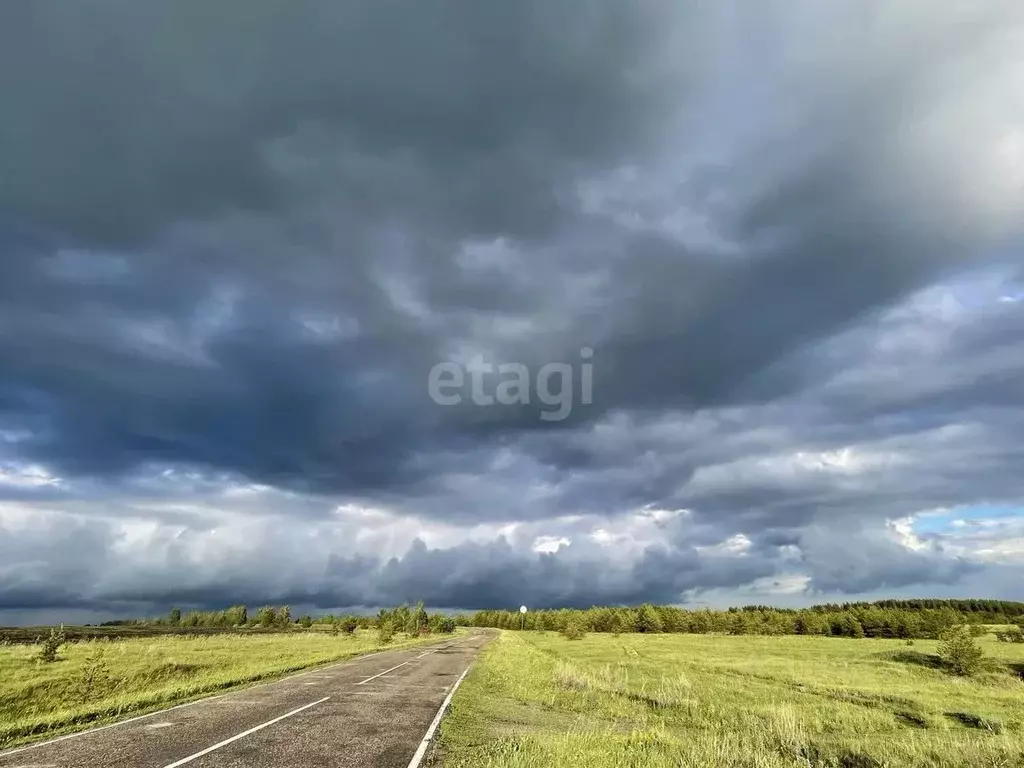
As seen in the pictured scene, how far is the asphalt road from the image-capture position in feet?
35.9

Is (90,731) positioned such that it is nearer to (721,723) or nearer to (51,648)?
(721,723)

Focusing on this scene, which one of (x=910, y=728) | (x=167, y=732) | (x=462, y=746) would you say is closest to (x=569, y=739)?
(x=462, y=746)

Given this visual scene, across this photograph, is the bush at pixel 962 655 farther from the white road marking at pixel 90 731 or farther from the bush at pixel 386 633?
the bush at pixel 386 633

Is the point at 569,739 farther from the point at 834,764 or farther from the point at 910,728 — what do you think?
the point at 910,728

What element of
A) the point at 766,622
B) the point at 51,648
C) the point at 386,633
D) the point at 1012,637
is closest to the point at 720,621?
the point at 766,622

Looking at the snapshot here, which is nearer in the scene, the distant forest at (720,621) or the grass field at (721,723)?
the grass field at (721,723)

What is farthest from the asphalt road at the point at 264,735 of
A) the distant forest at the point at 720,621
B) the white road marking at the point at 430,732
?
the distant forest at the point at 720,621

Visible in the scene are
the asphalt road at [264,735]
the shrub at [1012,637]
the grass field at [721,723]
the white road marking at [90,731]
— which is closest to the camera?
the asphalt road at [264,735]

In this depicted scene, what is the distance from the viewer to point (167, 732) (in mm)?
13508

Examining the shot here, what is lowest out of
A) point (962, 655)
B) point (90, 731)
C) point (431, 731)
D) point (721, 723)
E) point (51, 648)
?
point (721, 723)

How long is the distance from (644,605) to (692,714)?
182544 millimetres

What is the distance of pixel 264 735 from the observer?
13383mm

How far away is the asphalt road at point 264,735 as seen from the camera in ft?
35.9

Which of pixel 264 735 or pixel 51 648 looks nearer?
pixel 264 735
